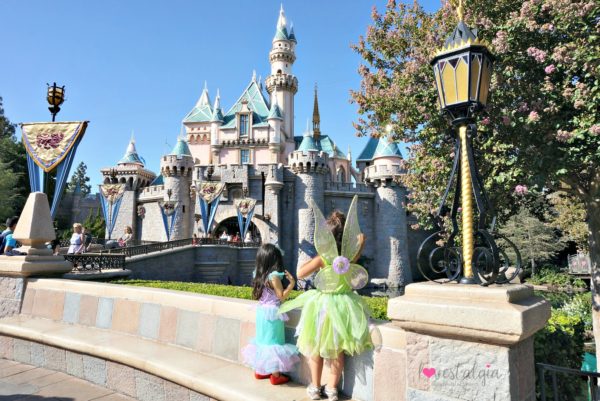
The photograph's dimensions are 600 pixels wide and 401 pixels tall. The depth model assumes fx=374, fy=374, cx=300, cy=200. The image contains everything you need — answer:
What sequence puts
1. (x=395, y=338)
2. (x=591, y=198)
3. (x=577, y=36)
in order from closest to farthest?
(x=395, y=338), (x=577, y=36), (x=591, y=198)

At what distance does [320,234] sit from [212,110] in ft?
120

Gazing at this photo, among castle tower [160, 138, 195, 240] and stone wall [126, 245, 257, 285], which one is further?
castle tower [160, 138, 195, 240]

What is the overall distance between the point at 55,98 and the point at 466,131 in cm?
793

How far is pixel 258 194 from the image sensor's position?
27.7 meters

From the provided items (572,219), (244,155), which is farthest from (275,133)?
(572,219)

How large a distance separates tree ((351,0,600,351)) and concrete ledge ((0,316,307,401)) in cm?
392

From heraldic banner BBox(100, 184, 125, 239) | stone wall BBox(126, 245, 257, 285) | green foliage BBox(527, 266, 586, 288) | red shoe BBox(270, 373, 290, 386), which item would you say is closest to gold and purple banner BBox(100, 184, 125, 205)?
heraldic banner BBox(100, 184, 125, 239)

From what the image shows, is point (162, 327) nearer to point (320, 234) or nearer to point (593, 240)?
point (320, 234)

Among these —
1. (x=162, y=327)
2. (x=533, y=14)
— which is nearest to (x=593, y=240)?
(x=533, y=14)

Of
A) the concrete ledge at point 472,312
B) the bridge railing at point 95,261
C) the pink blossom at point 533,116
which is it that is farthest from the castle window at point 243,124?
the concrete ledge at point 472,312

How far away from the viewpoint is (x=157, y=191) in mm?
29594

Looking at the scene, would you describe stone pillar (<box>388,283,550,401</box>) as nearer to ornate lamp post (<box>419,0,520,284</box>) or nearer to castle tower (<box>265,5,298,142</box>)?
ornate lamp post (<box>419,0,520,284</box>)

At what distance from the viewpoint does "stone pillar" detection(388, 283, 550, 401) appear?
1924mm

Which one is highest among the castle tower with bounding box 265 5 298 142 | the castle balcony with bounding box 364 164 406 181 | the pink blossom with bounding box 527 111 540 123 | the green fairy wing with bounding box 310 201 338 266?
the castle tower with bounding box 265 5 298 142
